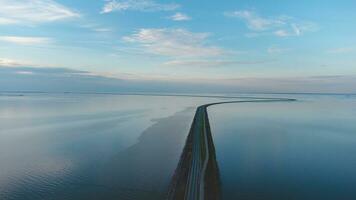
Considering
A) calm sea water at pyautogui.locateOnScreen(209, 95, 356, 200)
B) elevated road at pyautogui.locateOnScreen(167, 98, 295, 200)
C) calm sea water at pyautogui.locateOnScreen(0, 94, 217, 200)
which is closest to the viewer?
elevated road at pyautogui.locateOnScreen(167, 98, 295, 200)

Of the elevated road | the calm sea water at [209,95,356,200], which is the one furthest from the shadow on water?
the calm sea water at [209,95,356,200]

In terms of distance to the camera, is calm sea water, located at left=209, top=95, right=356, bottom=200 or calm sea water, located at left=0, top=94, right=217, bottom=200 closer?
calm sea water, located at left=0, top=94, right=217, bottom=200

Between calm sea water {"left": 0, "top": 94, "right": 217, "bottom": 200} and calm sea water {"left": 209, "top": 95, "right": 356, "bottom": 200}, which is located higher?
calm sea water {"left": 209, "top": 95, "right": 356, "bottom": 200}

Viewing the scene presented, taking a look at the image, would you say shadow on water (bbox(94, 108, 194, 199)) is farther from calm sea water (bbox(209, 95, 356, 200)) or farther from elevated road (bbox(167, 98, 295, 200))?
calm sea water (bbox(209, 95, 356, 200))

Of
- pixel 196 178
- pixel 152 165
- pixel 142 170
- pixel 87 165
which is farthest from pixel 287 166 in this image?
pixel 87 165

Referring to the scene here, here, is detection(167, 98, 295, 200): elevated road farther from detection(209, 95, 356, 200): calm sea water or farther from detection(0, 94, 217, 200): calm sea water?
detection(0, 94, 217, 200): calm sea water

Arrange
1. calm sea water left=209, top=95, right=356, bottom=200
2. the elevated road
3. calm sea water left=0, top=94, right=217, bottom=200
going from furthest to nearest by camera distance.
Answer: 1. calm sea water left=209, top=95, right=356, bottom=200
2. calm sea water left=0, top=94, right=217, bottom=200
3. the elevated road

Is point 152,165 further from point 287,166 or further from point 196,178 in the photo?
point 287,166

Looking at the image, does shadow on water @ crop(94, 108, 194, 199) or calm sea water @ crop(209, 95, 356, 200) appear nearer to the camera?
shadow on water @ crop(94, 108, 194, 199)

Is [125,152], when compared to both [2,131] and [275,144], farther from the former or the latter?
[2,131]

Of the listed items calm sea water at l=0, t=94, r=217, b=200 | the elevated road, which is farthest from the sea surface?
the elevated road

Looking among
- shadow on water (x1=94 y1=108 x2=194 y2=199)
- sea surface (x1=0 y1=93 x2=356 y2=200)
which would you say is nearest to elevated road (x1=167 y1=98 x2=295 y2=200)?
sea surface (x1=0 y1=93 x2=356 y2=200)
